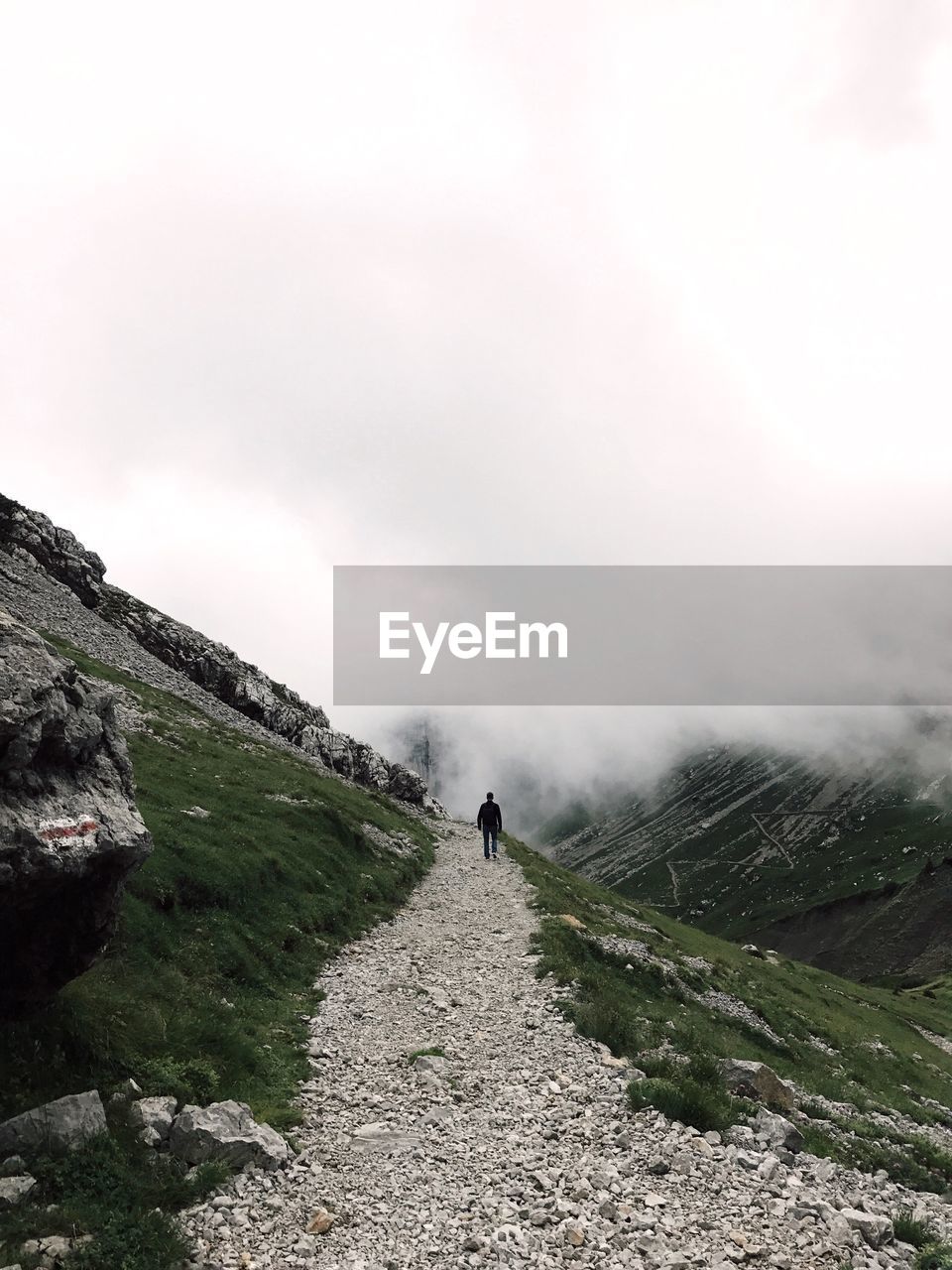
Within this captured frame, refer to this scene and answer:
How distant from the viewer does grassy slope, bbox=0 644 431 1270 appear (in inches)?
504

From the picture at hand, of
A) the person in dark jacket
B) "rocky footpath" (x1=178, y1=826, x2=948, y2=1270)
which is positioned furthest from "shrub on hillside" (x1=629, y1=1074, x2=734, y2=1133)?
the person in dark jacket

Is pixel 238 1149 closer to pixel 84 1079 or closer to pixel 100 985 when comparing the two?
pixel 84 1079

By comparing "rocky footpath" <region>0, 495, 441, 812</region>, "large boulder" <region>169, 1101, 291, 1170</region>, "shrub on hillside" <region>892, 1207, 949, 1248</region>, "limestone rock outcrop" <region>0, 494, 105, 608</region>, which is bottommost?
"shrub on hillside" <region>892, 1207, 949, 1248</region>

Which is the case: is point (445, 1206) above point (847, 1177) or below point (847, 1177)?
above

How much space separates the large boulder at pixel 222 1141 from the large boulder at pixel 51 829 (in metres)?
3.77

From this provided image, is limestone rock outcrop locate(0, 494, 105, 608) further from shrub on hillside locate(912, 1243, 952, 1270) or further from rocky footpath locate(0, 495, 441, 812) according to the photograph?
shrub on hillside locate(912, 1243, 952, 1270)

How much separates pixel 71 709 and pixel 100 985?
720 centimetres

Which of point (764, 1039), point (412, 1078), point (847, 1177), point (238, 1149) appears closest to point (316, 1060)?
point (412, 1078)

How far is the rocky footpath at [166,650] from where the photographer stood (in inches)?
2992

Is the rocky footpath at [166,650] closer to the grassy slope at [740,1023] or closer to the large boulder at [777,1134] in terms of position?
the grassy slope at [740,1023]

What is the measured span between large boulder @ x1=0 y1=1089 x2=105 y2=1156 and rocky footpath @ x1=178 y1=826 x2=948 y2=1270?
96.2 inches

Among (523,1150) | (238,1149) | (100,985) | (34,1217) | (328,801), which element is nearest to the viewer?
(34,1217)

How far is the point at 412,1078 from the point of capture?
54.9 ft

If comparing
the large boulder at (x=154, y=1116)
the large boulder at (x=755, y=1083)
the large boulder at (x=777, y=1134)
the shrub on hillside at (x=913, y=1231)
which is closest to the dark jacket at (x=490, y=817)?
the large boulder at (x=755, y=1083)
